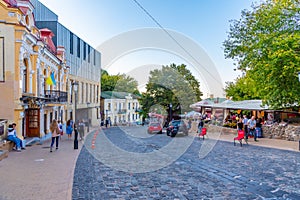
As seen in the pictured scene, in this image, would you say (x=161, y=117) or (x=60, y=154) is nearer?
(x=60, y=154)

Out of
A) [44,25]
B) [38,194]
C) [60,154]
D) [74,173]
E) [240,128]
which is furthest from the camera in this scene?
[44,25]

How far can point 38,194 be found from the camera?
680 centimetres

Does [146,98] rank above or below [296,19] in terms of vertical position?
below

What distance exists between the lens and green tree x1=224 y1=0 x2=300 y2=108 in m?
15.7

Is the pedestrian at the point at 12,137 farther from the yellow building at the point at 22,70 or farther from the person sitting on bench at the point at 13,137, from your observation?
the yellow building at the point at 22,70

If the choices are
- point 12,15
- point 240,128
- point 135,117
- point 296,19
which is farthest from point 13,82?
point 135,117

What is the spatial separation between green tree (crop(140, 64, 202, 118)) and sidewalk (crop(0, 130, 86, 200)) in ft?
85.5

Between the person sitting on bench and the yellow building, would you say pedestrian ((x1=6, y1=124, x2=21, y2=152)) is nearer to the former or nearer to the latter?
the person sitting on bench

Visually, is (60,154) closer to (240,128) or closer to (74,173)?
(74,173)

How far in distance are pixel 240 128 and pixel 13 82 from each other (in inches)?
496

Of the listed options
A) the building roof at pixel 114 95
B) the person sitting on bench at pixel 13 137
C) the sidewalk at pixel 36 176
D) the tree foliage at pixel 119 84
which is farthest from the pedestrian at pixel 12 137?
the tree foliage at pixel 119 84

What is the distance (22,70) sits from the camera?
16516mm

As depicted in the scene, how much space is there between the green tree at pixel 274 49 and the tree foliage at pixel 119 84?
53.1 meters

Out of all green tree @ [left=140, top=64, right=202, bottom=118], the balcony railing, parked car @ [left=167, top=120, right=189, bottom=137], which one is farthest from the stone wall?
green tree @ [left=140, top=64, right=202, bottom=118]
